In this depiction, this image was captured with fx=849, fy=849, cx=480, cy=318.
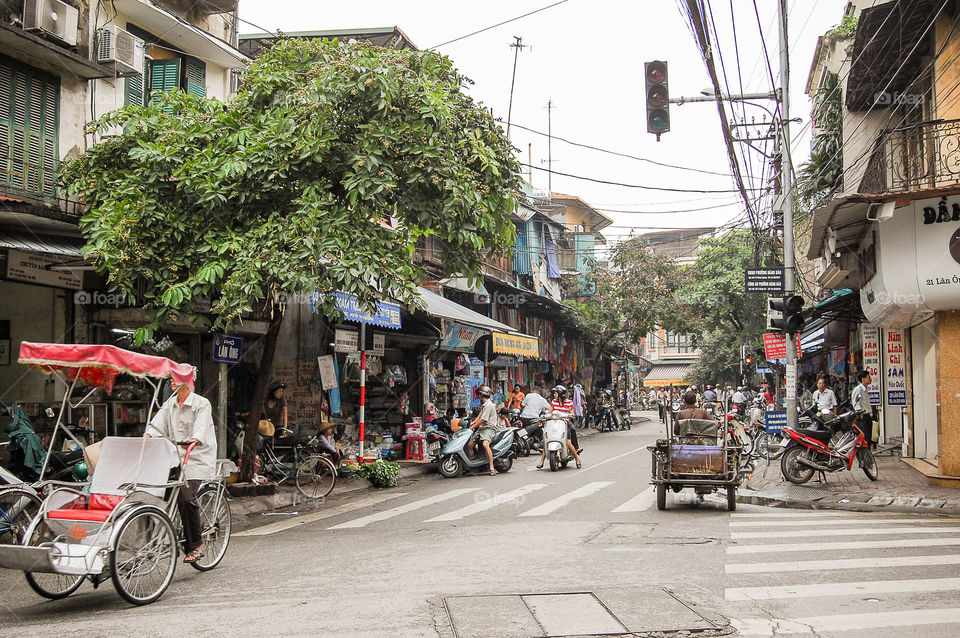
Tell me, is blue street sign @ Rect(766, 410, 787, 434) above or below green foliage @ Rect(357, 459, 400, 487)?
above

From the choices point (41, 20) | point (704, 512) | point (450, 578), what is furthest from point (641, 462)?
point (41, 20)

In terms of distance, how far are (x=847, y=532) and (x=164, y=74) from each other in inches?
531

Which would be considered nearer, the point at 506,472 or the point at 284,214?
the point at 284,214

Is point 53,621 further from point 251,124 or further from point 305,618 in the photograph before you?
point 251,124

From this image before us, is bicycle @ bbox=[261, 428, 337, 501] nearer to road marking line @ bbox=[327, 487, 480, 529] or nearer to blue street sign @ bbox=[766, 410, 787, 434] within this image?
road marking line @ bbox=[327, 487, 480, 529]

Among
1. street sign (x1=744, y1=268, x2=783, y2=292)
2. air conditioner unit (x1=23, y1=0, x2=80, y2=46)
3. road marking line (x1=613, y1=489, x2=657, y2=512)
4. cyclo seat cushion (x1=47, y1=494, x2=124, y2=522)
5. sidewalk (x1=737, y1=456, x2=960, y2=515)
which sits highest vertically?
air conditioner unit (x1=23, y1=0, x2=80, y2=46)

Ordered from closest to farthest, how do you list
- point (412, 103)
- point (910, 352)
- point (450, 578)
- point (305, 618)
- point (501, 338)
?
point (305, 618)
point (450, 578)
point (412, 103)
point (910, 352)
point (501, 338)

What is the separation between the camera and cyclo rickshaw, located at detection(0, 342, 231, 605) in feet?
21.0

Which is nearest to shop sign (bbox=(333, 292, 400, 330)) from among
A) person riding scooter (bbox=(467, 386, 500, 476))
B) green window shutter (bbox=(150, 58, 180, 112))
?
person riding scooter (bbox=(467, 386, 500, 476))

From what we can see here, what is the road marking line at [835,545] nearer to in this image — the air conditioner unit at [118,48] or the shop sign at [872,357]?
the air conditioner unit at [118,48]

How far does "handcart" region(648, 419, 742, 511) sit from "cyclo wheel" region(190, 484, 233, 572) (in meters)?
6.16

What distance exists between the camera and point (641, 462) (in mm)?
20578

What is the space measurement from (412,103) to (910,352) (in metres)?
13.1

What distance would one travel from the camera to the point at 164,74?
15.6 m
